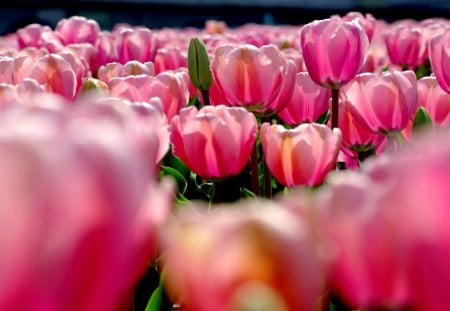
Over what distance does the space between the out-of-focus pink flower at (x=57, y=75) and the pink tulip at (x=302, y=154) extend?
332 millimetres

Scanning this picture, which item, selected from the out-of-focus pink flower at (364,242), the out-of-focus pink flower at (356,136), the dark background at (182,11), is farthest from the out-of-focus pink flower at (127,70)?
the dark background at (182,11)

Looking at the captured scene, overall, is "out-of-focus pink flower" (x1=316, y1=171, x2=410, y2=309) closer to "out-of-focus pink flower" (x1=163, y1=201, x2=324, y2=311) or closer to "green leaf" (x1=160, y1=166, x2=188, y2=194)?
"out-of-focus pink flower" (x1=163, y1=201, x2=324, y2=311)

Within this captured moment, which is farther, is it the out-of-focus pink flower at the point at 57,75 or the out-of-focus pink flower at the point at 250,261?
the out-of-focus pink flower at the point at 57,75

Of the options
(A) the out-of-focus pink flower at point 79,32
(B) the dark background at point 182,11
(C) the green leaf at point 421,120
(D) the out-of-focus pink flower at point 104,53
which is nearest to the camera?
(C) the green leaf at point 421,120

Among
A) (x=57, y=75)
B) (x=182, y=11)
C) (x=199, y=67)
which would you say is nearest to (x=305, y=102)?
(x=199, y=67)

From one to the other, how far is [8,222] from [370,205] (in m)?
0.15

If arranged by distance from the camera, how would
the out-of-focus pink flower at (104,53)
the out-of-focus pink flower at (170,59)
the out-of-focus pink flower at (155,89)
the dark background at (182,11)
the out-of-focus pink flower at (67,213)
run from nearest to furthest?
1. the out-of-focus pink flower at (67,213)
2. the out-of-focus pink flower at (155,89)
3. the out-of-focus pink flower at (170,59)
4. the out-of-focus pink flower at (104,53)
5. the dark background at (182,11)

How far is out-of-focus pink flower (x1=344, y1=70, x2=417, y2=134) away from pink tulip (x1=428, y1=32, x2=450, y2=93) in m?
0.12

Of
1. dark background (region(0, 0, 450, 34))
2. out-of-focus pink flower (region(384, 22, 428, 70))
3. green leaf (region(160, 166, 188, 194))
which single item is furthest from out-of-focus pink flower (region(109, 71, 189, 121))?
dark background (region(0, 0, 450, 34))

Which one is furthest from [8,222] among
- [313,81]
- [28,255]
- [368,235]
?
[313,81]

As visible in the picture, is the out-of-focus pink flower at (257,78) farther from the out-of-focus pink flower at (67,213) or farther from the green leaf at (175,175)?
the out-of-focus pink flower at (67,213)

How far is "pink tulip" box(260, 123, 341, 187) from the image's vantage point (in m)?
0.99

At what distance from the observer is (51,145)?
0.30 metres

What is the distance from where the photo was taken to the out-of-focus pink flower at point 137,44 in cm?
184
